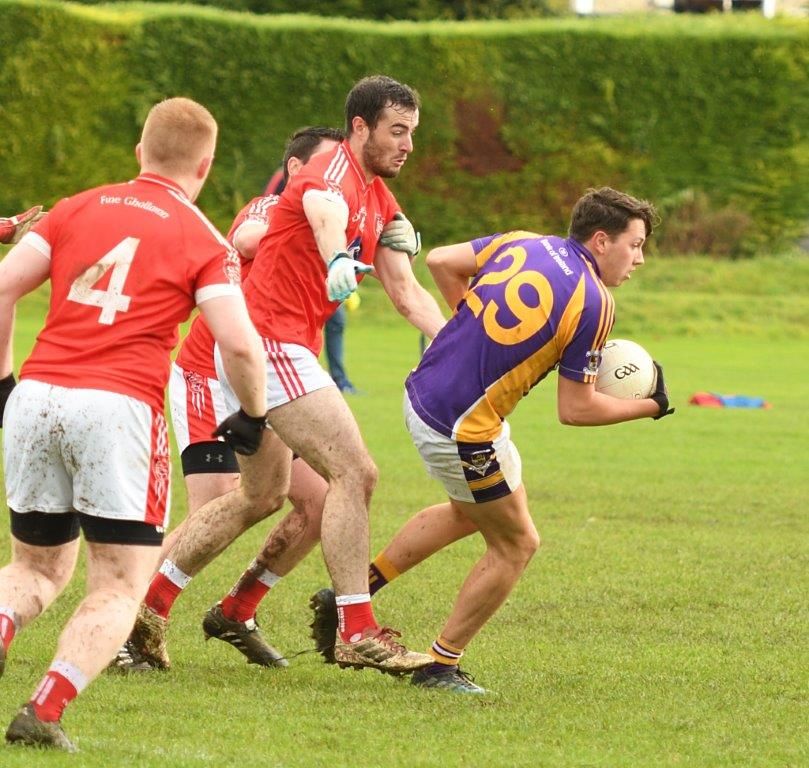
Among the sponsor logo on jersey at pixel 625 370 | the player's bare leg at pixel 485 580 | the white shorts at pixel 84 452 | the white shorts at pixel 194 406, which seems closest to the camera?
the white shorts at pixel 84 452

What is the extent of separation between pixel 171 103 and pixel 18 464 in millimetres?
1213

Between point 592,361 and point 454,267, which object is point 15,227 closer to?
point 454,267

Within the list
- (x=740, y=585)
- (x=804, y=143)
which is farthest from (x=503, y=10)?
(x=740, y=585)

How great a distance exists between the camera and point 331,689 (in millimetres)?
6043

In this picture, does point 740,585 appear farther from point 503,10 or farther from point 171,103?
point 503,10

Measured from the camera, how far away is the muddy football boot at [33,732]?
461 cm

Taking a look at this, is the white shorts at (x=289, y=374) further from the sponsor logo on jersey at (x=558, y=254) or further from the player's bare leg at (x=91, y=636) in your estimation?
the player's bare leg at (x=91, y=636)

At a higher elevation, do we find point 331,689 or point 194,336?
point 194,336

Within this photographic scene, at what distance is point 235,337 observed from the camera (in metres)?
4.78

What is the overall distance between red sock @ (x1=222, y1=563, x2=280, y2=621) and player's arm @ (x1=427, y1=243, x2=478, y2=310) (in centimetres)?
141

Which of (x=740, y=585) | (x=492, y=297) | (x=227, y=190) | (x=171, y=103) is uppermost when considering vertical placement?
(x=171, y=103)

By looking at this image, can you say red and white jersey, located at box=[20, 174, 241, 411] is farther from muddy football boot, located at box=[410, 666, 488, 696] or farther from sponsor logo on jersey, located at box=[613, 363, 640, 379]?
sponsor logo on jersey, located at box=[613, 363, 640, 379]

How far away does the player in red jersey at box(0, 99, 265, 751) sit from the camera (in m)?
4.79

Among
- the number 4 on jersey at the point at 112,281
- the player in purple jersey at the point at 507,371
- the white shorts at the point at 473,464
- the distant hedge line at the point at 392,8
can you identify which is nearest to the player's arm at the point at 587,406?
the player in purple jersey at the point at 507,371
